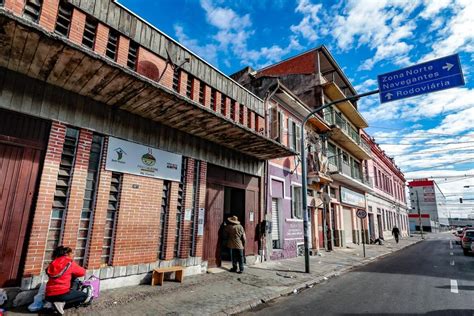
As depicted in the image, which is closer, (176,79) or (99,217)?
(99,217)

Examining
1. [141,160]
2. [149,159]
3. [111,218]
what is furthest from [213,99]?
[111,218]

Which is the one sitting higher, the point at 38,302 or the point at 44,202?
the point at 44,202

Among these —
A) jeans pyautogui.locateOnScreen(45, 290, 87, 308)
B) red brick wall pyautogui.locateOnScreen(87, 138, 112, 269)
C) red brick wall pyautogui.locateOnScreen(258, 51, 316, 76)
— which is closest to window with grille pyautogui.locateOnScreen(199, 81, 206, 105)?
red brick wall pyautogui.locateOnScreen(87, 138, 112, 269)

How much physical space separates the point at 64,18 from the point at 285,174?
35.4 ft

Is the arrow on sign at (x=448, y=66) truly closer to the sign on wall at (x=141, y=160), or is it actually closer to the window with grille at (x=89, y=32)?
the sign on wall at (x=141, y=160)

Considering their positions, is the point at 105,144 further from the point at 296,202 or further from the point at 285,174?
the point at 296,202

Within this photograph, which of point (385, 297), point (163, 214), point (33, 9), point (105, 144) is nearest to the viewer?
point (33, 9)

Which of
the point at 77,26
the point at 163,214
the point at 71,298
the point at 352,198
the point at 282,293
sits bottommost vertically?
the point at 282,293

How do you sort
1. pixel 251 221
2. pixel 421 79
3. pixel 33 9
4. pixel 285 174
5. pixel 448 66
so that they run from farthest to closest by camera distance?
pixel 285 174 < pixel 251 221 < pixel 421 79 < pixel 448 66 < pixel 33 9

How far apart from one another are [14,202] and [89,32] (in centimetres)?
427

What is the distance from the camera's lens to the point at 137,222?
7.15 metres

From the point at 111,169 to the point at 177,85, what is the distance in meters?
3.46

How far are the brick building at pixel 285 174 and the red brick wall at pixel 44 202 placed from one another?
834cm

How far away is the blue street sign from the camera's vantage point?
743 cm
